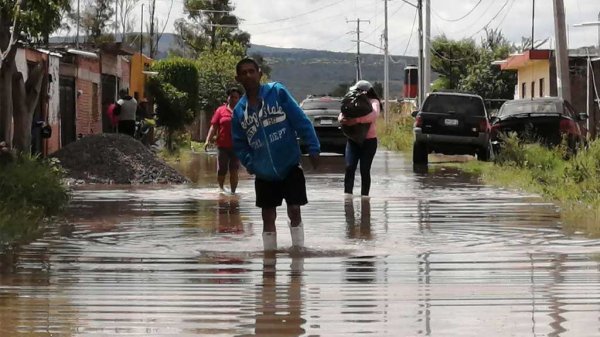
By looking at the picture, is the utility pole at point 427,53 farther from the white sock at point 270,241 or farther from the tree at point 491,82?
the white sock at point 270,241

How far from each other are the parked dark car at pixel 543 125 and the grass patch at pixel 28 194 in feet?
40.0

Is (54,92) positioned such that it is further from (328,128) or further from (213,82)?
(213,82)

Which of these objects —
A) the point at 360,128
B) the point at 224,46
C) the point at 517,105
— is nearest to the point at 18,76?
the point at 360,128

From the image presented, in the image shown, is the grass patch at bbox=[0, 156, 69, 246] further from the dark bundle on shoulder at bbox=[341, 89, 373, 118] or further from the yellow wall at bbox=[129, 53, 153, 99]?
the yellow wall at bbox=[129, 53, 153, 99]

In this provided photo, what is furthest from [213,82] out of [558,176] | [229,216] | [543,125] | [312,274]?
[312,274]

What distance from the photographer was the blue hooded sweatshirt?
36.8ft

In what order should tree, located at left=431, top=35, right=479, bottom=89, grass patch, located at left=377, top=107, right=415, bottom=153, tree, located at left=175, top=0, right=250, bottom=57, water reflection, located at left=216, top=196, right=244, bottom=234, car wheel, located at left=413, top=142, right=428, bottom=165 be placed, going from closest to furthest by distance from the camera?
water reflection, located at left=216, top=196, right=244, bottom=234, car wheel, located at left=413, top=142, right=428, bottom=165, grass patch, located at left=377, top=107, right=415, bottom=153, tree, located at left=431, top=35, right=479, bottom=89, tree, located at left=175, top=0, right=250, bottom=57

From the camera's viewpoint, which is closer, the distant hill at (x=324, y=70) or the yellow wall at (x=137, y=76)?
the yellow wall at (x=137, y=76)

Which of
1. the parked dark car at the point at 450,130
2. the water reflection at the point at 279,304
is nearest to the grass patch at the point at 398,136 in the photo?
the parked dark car at the point at 450,130

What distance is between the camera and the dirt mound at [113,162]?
22.4 meters

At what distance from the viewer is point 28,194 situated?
1474 cm

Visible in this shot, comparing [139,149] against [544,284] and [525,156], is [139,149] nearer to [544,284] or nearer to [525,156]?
[525,156]

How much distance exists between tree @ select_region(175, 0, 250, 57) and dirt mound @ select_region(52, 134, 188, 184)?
77459mm

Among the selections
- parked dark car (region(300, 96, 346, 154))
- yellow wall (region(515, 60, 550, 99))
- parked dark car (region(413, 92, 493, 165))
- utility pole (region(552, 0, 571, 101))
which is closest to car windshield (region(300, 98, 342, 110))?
parked dark car (region(300, 96, 346, 154))
